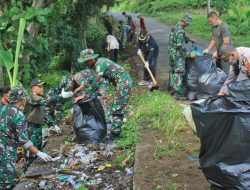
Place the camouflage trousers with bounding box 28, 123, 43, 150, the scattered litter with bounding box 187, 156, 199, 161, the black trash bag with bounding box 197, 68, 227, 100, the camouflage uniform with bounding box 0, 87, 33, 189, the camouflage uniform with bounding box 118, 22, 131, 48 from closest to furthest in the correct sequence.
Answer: the camouflage uniform with bounding box 0, 87, 33, 189, the scattered litter with bounding box 187, 156, 199, 161, the camouflage trousers with bounding box 28, 123, 43, 150, the black trash bag with bounding box 197, 68, 227, 100, the camouflage uniform with bounding box 118, 22, 131, 48

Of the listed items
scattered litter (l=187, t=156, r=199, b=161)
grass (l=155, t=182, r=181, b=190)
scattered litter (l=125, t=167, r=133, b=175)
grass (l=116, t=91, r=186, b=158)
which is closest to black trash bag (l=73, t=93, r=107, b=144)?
grass (l=116, t=91, r=186, b=158)

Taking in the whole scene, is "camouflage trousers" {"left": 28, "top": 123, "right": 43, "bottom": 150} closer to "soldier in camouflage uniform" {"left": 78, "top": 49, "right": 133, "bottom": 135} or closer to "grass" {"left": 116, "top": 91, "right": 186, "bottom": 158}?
"soldier in camouflage uniform" {"left": 78, "top": 49, "right": 133, "bottom": 135}

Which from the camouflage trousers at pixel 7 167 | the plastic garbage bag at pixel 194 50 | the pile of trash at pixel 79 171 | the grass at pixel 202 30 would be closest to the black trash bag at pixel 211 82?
the plastic garbage bag at pixel 194 50

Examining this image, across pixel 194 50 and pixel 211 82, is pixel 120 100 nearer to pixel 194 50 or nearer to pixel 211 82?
pixel 211 82

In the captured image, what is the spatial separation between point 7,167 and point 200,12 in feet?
100.0

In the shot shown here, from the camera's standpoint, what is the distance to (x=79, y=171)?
5.75 meters

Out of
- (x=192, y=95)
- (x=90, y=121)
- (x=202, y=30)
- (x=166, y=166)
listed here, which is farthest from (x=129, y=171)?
(x=202, y=30)

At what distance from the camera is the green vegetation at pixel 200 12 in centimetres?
1795

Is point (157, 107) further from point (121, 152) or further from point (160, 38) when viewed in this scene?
point (160, 38)

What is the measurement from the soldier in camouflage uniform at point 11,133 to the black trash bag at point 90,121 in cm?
126

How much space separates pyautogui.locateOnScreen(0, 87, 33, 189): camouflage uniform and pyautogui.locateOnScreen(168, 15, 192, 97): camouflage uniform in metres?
4.10

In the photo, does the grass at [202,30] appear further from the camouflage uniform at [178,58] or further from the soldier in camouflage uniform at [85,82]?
the soldier in camouflage uniform at [85,82]

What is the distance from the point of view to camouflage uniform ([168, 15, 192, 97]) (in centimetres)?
863

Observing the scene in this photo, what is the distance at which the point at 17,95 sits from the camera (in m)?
5.32
